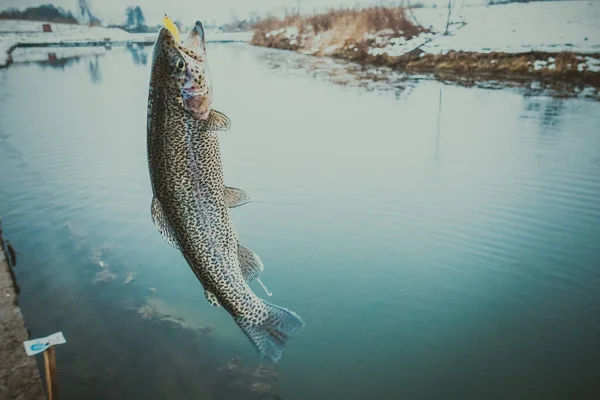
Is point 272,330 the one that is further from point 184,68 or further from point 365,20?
point 365,20

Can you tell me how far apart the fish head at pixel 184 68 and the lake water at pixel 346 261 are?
9.11ft

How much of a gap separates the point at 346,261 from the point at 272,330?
3801mm

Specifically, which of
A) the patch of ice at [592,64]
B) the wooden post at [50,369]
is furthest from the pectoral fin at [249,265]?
the patch of ice at [592,64]

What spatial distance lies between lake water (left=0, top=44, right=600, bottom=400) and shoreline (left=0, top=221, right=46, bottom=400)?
473mm

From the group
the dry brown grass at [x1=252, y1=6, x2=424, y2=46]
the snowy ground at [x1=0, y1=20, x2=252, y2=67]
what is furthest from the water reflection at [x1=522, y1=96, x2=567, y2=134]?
the snowy ground at [x1=0, y1=20, x2=252, y2=67]

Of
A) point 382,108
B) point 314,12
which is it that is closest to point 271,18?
point 314,12

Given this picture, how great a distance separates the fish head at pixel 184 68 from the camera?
165 cm

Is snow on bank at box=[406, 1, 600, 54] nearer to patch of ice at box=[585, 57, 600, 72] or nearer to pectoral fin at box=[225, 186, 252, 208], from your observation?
patch of ice at box=[585, 57, 600, 72]

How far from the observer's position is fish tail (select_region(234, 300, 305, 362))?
210cm

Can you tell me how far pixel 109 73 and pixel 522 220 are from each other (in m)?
25.0

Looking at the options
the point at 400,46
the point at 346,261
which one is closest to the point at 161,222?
the point at 346,261

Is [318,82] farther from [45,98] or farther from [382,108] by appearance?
[45,98]

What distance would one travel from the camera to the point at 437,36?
29.6 metres

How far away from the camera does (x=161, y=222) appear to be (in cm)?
191
